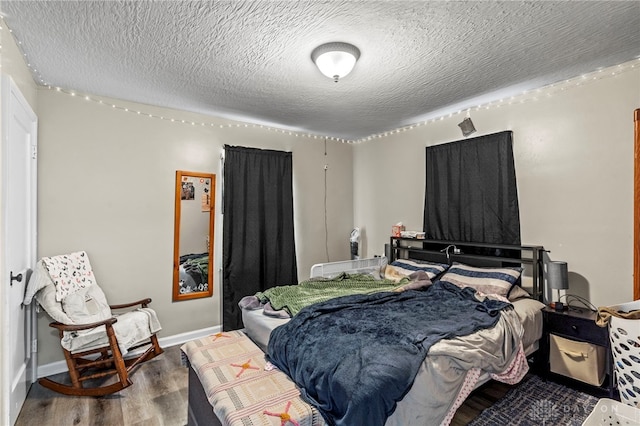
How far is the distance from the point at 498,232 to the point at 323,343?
2338 millimetres

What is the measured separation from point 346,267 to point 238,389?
2.46m

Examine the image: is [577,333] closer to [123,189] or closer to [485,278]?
[485,278]

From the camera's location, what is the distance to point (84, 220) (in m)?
3.09

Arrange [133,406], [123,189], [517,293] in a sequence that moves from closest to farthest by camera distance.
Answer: [133,406] → [517,293] → [123,189]

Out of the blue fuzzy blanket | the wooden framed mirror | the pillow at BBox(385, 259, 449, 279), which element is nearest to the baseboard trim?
the wooden framed mirror

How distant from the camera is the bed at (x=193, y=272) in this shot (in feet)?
12.0

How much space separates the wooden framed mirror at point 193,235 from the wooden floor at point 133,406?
1109 millimetres

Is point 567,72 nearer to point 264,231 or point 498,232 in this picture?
point 498,232

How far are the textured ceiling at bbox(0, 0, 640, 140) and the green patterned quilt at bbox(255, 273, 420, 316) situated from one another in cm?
191

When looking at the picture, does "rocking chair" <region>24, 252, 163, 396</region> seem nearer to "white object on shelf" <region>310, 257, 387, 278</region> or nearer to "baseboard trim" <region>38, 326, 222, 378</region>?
"baseboard trim" <region>38, 326, 222, 378</region>

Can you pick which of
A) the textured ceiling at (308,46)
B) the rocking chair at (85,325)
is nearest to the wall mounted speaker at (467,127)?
the textured ceiling at (308,46)

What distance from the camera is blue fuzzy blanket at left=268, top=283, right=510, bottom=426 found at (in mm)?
1606

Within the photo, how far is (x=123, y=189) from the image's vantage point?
3.30 m

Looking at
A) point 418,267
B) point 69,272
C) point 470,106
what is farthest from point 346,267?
point 69,272
